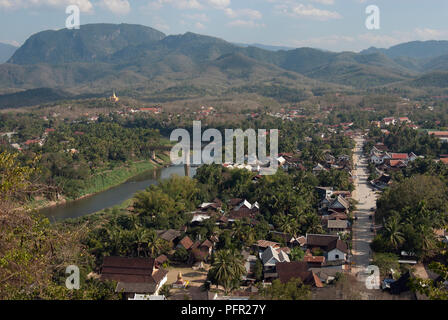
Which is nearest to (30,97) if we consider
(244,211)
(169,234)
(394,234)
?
(244,211)

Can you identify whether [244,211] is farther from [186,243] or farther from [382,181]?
[382,181]

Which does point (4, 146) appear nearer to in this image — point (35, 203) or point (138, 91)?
point (35, 203)

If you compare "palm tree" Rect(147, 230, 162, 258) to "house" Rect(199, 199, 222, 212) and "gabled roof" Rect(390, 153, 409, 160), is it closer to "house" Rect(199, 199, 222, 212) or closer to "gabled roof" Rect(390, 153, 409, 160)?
"house" Rect(199, 199, 222, 212)

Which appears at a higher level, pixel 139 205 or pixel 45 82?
pixel 45 82

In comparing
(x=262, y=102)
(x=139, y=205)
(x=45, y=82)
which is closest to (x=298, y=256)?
(x=139, y=205)

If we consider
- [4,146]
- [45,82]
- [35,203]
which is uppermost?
[45,82]

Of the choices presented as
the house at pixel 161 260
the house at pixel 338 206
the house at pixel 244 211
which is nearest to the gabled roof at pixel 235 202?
the house at pixel 244 211
